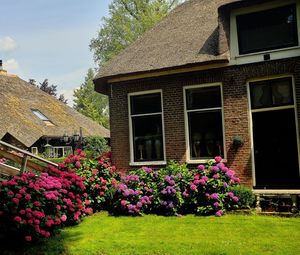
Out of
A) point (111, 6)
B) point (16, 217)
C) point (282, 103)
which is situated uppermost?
point (111, 6)

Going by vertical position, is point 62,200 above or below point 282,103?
below

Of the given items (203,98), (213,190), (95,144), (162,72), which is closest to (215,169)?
(213,190)

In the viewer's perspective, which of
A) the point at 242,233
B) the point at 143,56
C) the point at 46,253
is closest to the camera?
the point at 46,253

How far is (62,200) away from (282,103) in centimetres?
651

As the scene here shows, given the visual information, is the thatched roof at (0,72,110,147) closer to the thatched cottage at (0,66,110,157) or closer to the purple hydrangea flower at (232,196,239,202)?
the thatched cottage at (0,66,110,157)

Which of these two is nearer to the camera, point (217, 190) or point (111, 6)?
point (217, 190)

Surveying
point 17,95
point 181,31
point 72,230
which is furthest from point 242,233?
point 17,95

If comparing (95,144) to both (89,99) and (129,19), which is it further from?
(89,99)

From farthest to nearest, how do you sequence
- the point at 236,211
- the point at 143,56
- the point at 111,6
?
the point at 111,6 → the point at 143,56 → the point at 236,211

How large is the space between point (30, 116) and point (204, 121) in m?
18.1

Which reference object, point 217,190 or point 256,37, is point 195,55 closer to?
point 256,37

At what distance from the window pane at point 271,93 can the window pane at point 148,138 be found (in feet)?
9.82

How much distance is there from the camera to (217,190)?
33.4 feet

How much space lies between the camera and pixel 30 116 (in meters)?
26.8
